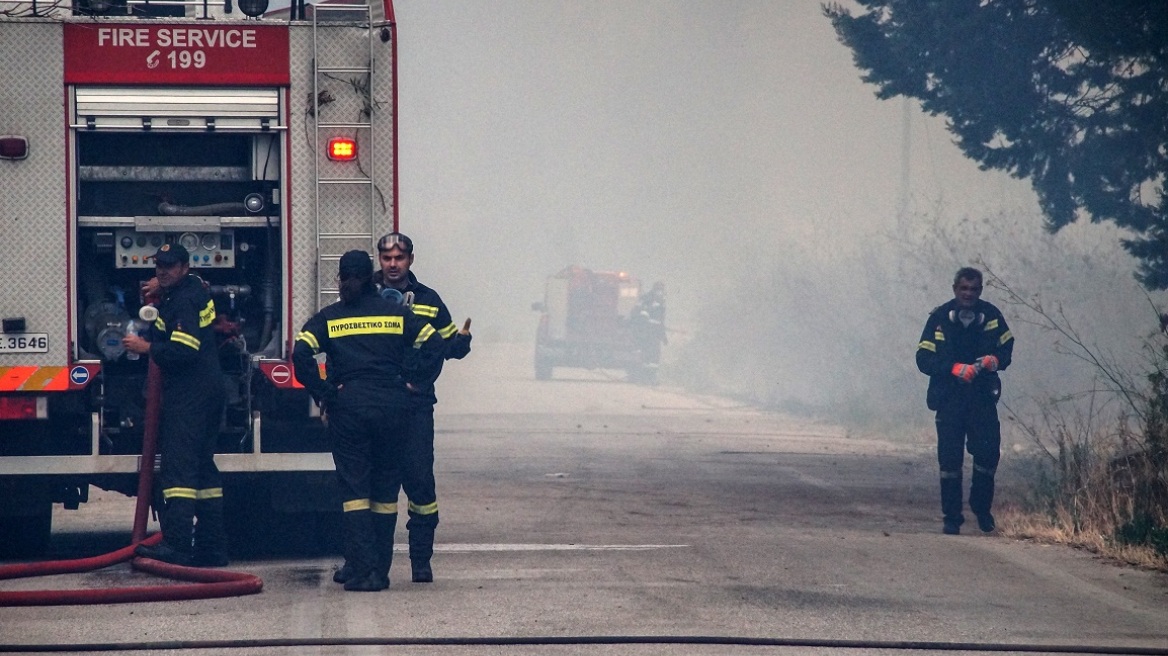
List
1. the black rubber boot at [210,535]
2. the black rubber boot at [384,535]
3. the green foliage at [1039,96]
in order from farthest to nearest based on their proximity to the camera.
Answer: the green foliage at [1039,96] < the black rubber boot at [210,535] < the black rubber boot at [384,535]

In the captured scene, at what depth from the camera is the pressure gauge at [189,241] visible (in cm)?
951

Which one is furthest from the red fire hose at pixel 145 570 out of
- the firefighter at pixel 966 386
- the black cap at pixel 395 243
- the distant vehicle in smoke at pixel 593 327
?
the distant vehicle in smoke at pixel 593 327

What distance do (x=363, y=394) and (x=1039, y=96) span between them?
976cm

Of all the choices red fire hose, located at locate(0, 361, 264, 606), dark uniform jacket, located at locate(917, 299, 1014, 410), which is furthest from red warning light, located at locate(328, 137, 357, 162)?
dark uniform jacket, located at locate(917, 299, 1014, 410)

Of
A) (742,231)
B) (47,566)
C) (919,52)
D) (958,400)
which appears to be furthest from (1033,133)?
(742,231)

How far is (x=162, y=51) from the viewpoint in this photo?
9.18 meters

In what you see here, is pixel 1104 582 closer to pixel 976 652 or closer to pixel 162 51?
pixel 976 652

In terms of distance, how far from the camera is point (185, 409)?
8938 millimetres

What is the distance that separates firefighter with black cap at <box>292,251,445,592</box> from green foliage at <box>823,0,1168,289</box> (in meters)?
8.00

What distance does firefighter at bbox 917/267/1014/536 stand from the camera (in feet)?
35.8

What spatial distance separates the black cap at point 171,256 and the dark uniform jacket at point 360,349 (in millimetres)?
1103

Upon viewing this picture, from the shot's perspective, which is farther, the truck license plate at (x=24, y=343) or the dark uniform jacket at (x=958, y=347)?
the dark uniform jacket at (x=958, y=347)

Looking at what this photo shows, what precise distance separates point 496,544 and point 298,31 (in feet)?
11.5

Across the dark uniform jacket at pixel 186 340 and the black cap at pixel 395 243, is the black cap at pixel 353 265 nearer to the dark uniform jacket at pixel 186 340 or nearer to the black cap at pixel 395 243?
the black cap at pixel 395 243
